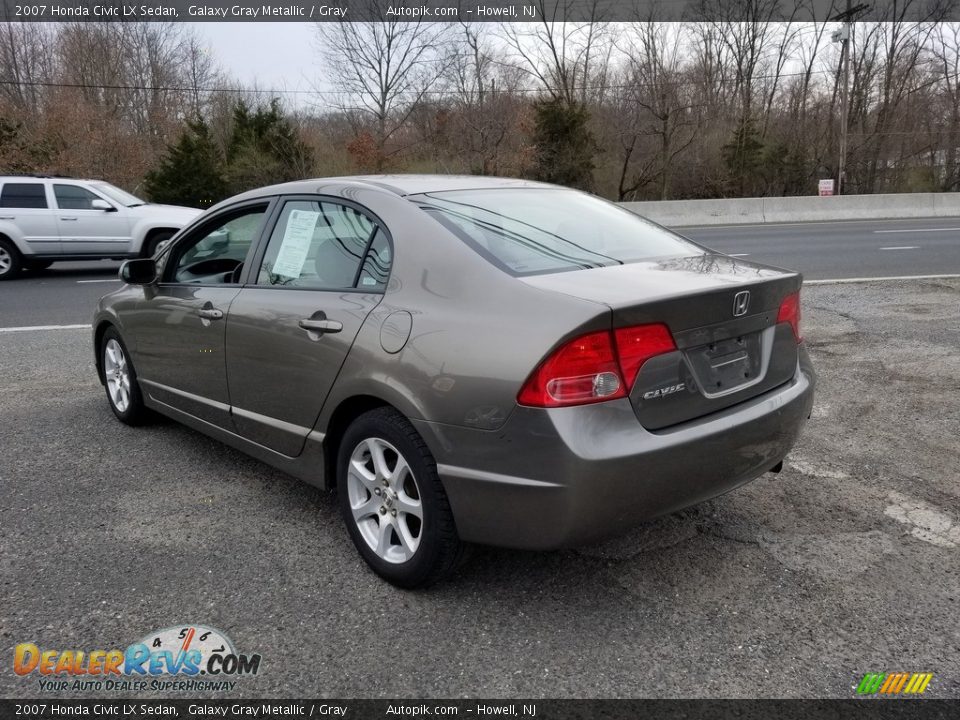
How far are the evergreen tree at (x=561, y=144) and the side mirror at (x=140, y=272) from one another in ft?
88.9

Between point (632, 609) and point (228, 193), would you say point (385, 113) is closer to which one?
point (228, 193)

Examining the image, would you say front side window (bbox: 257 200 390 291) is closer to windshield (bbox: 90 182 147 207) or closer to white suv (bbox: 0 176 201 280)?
white suv (bbox: 0 176 201 280)

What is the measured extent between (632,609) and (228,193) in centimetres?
2777

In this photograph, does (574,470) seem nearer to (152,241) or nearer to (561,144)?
(152,241)

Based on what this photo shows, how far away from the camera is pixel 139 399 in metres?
4.78

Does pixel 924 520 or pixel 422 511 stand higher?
pixel 422 511

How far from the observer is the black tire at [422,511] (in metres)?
2.69

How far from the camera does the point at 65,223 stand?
1353cm

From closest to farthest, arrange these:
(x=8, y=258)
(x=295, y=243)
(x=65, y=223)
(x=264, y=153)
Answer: (x=295, y=243), (x=8, y=258), (x=65, y=223), (x=264, y=153)

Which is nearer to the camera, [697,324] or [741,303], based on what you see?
[697,324]

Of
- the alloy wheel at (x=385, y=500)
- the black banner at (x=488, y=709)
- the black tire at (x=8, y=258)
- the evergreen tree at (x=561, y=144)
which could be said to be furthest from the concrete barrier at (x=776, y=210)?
the black banner at (x=488, y=709)

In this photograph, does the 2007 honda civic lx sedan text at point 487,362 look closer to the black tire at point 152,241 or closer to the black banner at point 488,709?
the black banner at point 488,709

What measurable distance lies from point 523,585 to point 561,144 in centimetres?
2934

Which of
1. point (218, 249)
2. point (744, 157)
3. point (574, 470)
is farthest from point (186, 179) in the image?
point (574, 470)
